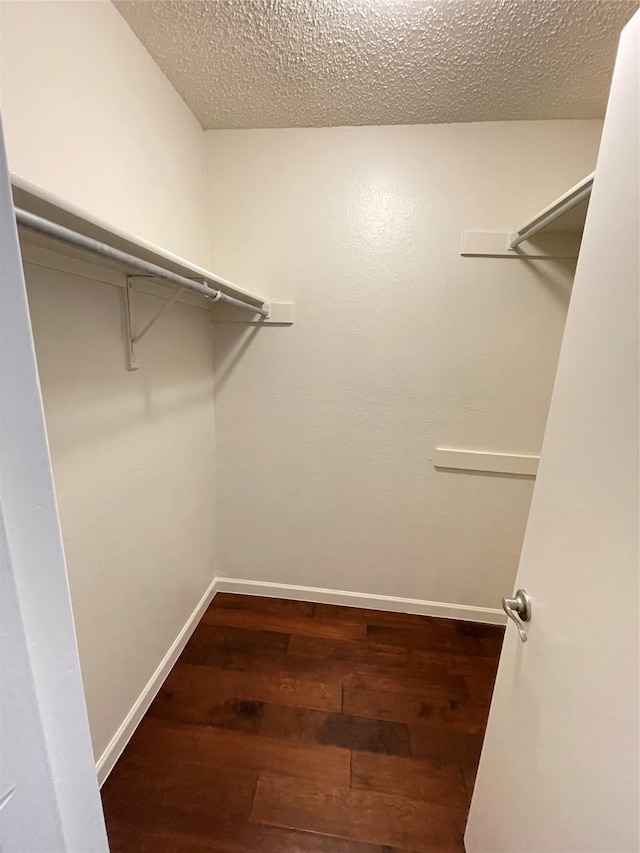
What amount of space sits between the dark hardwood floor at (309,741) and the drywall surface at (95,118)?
183cm

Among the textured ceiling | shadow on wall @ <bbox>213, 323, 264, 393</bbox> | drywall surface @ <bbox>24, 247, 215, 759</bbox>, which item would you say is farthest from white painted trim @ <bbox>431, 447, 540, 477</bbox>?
the textured ceiling

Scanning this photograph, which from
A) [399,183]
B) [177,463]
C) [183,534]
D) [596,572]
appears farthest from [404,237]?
[183,534]

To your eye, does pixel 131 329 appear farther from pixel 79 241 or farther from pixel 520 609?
pixel 520 609

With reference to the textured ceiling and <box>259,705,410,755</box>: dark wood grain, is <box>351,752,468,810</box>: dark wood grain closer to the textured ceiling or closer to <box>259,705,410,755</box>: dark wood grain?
<box>259,705,410,755</box>: dark wood grain

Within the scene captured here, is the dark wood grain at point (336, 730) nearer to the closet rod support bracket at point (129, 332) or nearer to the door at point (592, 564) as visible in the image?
the door at point (592, 564)

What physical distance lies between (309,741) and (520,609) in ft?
3.62

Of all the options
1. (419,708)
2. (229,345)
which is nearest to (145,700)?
(419,708)

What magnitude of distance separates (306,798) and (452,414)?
1.64m

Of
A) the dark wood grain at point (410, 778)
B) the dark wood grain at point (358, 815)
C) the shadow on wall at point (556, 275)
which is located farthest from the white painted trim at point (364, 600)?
the shadow on wall at point (556, 275)

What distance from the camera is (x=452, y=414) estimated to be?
6.13 feet

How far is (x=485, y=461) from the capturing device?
1876 mm

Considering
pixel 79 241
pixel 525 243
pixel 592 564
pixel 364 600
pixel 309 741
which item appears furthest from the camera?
pixel 364 600

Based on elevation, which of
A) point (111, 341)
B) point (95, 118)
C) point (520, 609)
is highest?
point (95, 118)

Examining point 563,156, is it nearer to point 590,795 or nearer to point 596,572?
point 596,572
